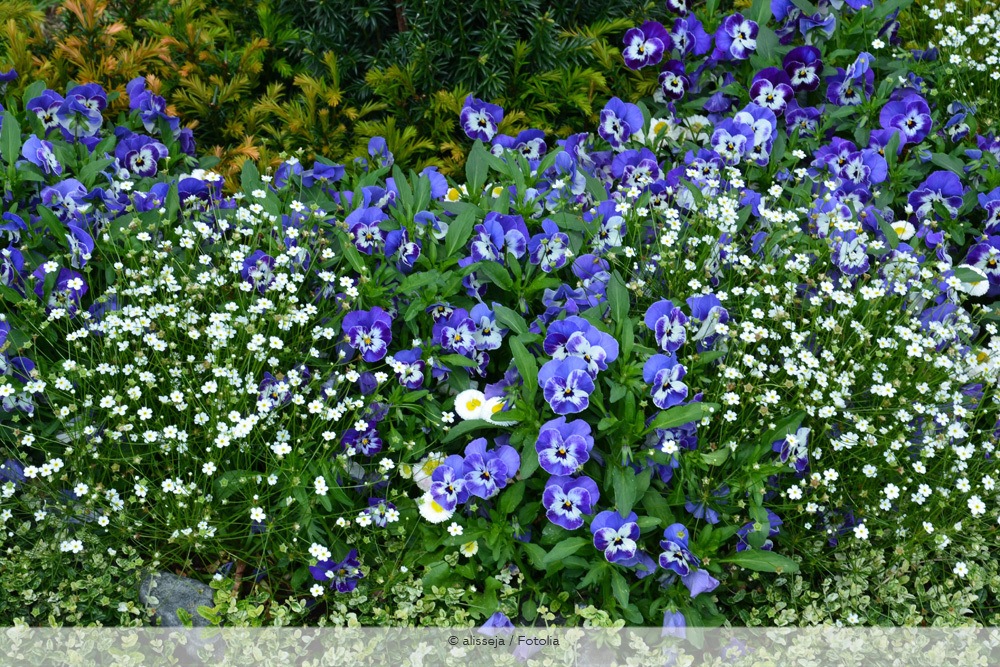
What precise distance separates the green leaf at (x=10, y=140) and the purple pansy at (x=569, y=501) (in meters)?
2.35

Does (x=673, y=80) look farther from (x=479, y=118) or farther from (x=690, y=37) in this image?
(x=479, y=118)

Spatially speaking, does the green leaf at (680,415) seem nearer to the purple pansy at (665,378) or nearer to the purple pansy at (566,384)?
the purple pansy at (665,378)

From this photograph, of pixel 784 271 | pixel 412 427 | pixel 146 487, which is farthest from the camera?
pixel 784 271

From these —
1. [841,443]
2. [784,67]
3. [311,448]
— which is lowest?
[311,448]

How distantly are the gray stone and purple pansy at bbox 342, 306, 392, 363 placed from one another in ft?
2.92

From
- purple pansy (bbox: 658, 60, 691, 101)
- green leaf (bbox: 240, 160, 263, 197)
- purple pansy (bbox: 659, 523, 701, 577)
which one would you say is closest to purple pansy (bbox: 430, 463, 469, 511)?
purple pansy (bbox: 659, 523, 701, 577)

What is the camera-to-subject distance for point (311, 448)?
9.80ft

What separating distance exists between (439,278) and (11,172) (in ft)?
5.35

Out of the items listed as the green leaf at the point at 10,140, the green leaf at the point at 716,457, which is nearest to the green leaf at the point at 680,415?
the green leaf at the point at 716,457

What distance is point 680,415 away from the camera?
272 centimetres

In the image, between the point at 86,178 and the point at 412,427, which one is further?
the point at 86,178

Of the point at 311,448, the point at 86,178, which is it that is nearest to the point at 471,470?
the point at 311,448

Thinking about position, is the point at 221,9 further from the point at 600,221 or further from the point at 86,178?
the point at 600,221

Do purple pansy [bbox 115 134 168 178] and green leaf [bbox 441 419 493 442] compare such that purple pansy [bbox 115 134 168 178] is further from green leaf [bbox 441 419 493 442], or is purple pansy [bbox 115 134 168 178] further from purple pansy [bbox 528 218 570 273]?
green leaf [bbox 441 419 493 442]
